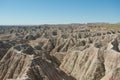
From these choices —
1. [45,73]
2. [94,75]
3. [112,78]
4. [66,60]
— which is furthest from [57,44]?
[112,78]

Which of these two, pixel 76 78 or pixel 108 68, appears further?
pixel 76 78

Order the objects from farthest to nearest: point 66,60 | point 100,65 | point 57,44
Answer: point 57,44, point 66,60, point 100,65

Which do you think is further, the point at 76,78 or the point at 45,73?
the point at 76,78

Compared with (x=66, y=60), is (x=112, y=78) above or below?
above

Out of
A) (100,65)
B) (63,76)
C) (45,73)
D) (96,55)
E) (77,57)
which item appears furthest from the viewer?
(77,57)

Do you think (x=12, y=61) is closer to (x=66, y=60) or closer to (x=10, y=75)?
(x=10, y=75)

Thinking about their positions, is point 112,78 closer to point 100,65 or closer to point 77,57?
point 100,65

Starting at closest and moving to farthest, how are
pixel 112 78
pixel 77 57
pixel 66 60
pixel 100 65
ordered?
pixel 112 78 < pixel 100 65 < pixel 77 57 < pixel 66 60

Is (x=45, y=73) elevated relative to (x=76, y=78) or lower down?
elevated

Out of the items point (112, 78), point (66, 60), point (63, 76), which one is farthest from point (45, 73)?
point (66, 60)
